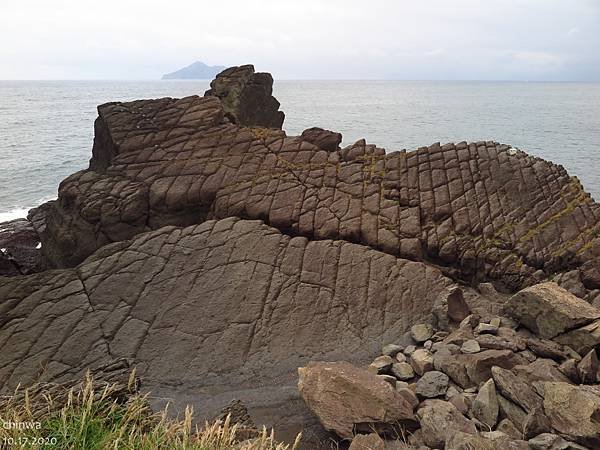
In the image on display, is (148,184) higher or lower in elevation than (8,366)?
higher

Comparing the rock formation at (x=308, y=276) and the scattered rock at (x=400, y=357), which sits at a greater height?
the rock formation at (x=308, y=276)

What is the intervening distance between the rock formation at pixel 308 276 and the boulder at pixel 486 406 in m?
0.03

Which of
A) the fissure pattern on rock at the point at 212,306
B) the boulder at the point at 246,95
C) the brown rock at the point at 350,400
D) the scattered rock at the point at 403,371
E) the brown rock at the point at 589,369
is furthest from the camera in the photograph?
the boulder at the point at 246,95

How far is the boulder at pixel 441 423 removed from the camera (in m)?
6.51

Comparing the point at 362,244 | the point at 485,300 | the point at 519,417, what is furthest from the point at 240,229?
the point at 519,417

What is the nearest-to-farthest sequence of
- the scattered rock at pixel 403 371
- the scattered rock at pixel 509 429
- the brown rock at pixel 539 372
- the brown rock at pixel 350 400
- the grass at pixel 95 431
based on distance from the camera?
the grass at pixel 95 431 < the scattered rock at pixel 509 429 < the brown rock at pixel 350 400 < the brown rock at pixel 539 372 < the scattered rock at pixel 403 371

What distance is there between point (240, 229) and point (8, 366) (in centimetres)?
568

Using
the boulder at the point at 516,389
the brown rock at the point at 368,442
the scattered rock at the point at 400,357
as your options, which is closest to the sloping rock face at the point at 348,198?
the scattered rock at the point at 400,357

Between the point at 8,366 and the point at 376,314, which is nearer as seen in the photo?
the point at 8,366

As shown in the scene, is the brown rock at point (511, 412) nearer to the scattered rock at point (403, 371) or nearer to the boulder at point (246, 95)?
the scattered rock at point (403, 371)

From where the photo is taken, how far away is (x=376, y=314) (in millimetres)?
10594

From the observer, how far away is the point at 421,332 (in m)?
9.87

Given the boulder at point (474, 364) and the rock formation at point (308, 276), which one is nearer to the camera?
the boulder at point (474, 364)

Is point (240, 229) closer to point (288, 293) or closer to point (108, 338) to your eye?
point (288, 293)
